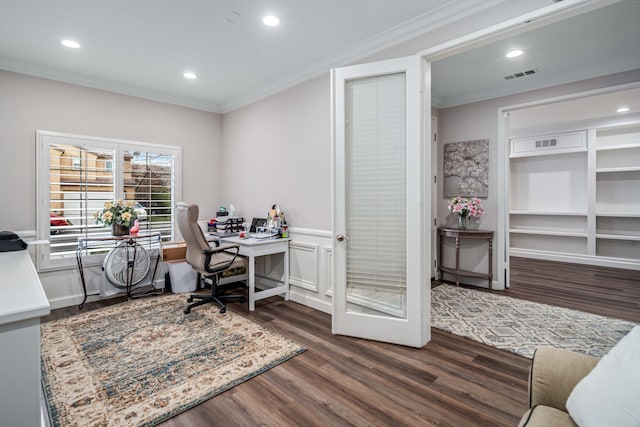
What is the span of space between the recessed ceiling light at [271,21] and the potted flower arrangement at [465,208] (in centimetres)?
332

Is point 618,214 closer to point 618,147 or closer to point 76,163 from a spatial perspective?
point 618,147

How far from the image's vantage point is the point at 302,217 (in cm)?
385

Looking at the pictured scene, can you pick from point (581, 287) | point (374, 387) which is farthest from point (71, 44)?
point (581, 287)

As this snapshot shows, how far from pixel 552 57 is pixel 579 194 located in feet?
12.5

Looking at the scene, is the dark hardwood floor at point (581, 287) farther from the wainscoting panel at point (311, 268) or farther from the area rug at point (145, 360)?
the area rug at point (145, 360)

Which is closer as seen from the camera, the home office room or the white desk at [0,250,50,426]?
the white desk at [0,250,50,426]

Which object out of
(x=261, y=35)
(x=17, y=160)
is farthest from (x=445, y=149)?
(x=17, y=160)

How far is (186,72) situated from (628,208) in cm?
747

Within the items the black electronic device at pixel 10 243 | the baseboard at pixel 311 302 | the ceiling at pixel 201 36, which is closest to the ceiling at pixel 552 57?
the ceiling at pixel 201 36

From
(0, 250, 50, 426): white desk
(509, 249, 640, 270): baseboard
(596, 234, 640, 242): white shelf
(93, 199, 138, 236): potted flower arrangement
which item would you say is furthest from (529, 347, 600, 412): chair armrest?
(509, 249, 640, 270): baseboard

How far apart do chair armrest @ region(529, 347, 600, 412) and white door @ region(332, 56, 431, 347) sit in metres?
1.30

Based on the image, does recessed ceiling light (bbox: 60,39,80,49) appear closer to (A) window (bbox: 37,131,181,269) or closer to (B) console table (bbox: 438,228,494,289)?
(A) window (bbox: 37,131,181,269)

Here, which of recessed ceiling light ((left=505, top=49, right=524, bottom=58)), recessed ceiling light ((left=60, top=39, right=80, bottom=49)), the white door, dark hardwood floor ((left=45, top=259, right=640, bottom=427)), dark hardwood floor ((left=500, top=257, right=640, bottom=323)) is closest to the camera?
dark hardwood floor ((left=45, top=259, right=640, bottom=427))

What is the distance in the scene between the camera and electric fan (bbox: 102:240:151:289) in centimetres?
381
